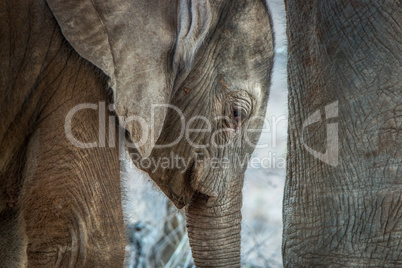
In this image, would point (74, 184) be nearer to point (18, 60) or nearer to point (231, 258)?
point (18, 60)

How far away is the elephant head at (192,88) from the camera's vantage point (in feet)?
8.01

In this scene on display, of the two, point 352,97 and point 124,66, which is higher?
point 124,66

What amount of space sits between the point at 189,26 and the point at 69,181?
2.68 ft

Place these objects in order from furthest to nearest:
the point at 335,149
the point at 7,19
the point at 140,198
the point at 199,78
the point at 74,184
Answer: the point at 140,198
the point at 199,78
the point at 74,184
the point at 7,19
the point at 335,149

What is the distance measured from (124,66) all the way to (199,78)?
0.57 m

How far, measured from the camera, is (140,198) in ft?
17.7

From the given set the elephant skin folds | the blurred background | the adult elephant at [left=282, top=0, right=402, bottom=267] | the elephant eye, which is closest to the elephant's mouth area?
the elephant eye

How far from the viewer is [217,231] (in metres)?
3.12

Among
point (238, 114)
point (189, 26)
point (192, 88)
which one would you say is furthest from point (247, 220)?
point (189, 26)

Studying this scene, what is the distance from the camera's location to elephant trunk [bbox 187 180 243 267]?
122 inches

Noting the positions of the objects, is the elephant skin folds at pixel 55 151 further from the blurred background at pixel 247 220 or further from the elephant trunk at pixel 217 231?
the blurred background at pixel 247 220

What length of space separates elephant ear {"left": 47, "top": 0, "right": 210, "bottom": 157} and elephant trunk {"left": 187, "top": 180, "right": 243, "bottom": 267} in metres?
0.68

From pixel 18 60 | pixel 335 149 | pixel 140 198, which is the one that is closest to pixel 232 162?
pixel 18 60
